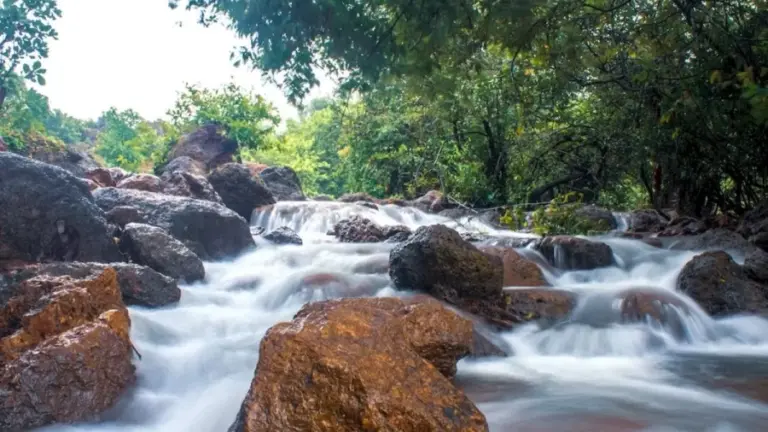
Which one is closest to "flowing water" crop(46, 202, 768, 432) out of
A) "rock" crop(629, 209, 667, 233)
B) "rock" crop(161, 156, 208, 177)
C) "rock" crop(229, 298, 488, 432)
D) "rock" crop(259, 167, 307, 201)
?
"rock" crop(229, 298, 488, 432)

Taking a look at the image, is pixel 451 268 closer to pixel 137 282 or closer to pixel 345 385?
pixel 137 282

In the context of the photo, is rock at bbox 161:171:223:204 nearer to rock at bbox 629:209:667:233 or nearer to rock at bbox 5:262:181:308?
rock at bbox 5:262:181:308

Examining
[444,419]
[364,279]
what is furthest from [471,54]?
[444,419]

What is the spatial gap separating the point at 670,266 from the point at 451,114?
19.5 feet

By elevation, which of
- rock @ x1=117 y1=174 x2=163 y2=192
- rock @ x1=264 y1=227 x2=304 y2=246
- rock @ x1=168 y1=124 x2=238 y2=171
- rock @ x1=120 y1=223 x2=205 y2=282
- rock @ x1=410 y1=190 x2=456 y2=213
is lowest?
rock @ x1=120 y1=223 x2=205 y2=282

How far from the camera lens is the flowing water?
12.3 feet

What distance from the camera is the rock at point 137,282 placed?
520 centimetres

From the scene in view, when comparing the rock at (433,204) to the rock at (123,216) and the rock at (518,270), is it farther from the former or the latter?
the rock at (123,216)

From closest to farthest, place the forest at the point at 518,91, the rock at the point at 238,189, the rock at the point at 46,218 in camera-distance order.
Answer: the forest at the point at 518,91 → the rock at the point at 46,218 → the rock at the point at 238,189

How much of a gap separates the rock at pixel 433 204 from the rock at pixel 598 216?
385 centimetres

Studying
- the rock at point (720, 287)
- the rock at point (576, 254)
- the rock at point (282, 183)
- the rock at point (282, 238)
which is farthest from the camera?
the rock at point (282, 183)

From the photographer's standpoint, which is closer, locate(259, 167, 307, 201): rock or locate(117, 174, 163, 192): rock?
locate(117, 174, 163, 192): rock

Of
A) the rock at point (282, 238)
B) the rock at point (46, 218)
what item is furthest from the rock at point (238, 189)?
the rock at point (46, 218)

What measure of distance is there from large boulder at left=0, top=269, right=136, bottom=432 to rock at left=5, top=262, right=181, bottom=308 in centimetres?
77
